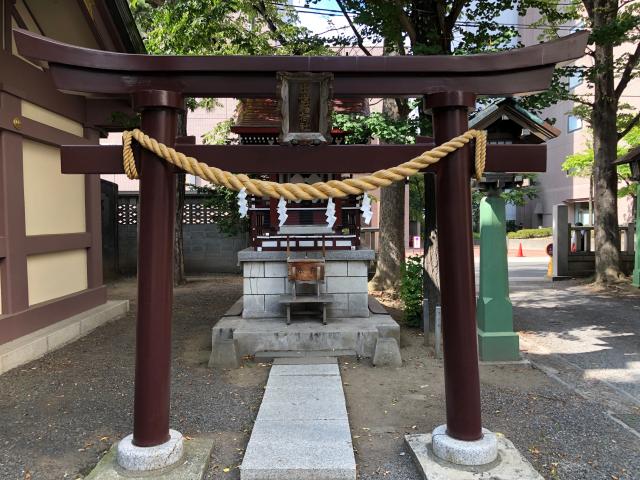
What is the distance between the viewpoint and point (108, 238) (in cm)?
1494

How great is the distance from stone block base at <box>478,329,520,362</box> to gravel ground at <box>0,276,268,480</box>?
3.10 m

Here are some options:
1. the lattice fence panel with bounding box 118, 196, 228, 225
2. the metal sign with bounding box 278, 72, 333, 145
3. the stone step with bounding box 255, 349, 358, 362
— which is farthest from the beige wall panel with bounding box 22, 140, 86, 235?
the lattice fence panel with bounding box 118, 196, 228, 225

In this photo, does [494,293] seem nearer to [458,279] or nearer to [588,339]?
[588,339]

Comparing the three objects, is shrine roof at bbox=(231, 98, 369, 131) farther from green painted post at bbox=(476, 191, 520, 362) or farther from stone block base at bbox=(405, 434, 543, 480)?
stone block base at bbox=(405, 434, 543, 480)

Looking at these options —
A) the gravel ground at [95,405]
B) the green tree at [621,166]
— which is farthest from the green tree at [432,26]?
the green tree at [621,166]

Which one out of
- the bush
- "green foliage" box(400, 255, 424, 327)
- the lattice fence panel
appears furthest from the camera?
the bush

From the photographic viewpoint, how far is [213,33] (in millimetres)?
11117

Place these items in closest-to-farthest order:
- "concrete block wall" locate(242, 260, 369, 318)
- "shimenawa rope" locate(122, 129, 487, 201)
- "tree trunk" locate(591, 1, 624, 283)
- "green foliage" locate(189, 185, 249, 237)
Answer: "shimenawa rope" locate(122, 129, 487, 201), "concrete block wall" locate(242, 260, 369, 318), "tree trunk" locate(591, 1, 624, 283), "green foliage" locate(189, 185, 249, 237)

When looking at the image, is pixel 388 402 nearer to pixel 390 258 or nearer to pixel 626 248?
pixel 390 258

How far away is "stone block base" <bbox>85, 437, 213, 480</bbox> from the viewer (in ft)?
11.0

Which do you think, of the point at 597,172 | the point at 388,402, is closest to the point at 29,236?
the point at 388,402

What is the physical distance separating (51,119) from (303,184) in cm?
636

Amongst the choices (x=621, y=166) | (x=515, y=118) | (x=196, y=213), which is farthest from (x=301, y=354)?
(x=621, y=166)

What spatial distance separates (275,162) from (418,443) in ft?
8.36
